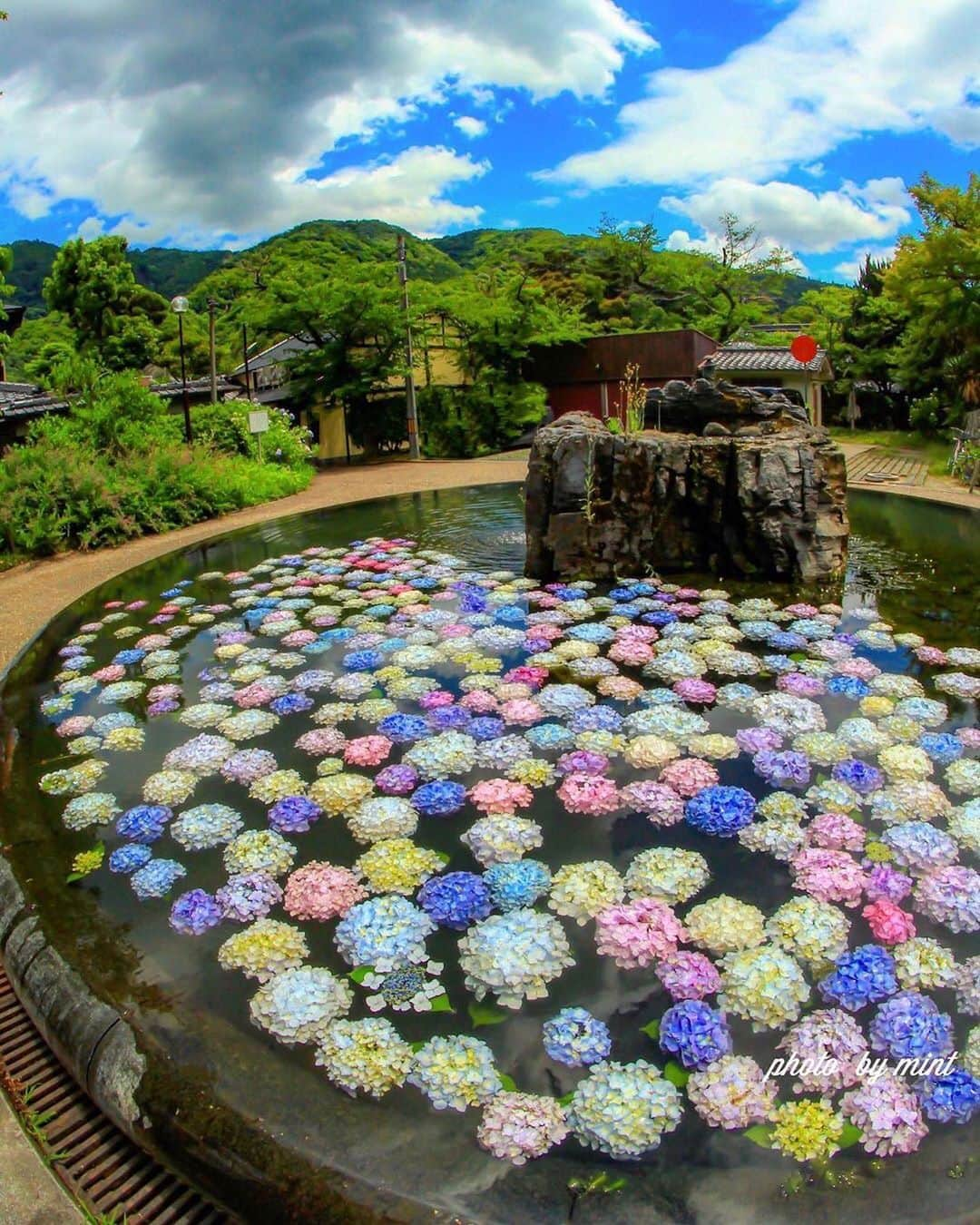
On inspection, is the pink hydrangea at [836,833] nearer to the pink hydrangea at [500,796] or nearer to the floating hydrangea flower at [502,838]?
the floating hydrangea flower at [502,838]

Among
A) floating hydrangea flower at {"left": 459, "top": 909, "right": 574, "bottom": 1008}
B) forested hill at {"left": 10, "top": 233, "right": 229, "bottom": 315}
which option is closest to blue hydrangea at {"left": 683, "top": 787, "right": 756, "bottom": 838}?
floating hydrangea flower at {"left": 459, "top": 909, "right": 574, "bottom": 1008}

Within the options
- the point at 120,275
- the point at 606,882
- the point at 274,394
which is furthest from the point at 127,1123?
the point at 120,275

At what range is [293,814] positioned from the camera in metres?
4.38

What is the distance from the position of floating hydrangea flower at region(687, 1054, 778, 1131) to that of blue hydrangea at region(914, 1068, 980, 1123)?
47 cm

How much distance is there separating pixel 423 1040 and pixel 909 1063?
5.48ft

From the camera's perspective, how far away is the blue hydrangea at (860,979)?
3.04m

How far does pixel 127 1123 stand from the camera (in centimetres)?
266

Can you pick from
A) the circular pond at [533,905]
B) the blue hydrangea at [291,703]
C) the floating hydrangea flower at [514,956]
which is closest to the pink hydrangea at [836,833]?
the circular pond at [533,905]

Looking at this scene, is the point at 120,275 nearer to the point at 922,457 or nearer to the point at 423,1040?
the point at 922,457

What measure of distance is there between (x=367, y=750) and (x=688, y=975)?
98.9 inches

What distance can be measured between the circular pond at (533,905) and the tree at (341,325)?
49.2 feet

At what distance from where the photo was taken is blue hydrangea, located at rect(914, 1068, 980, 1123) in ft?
8.46

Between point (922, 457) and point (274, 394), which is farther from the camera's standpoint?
point (274, 394)

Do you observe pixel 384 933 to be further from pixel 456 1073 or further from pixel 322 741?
pixel 322 741
